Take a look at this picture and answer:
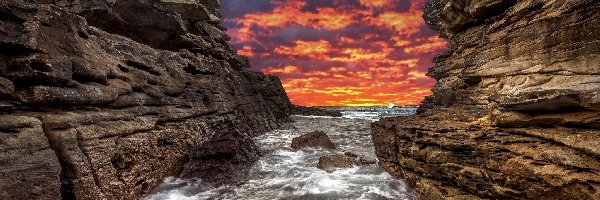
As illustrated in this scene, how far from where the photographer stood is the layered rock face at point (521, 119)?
19.2ft

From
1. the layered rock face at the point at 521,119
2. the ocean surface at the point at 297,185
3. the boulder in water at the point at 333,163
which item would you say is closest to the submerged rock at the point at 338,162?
the boulder in water at the point at 333,163

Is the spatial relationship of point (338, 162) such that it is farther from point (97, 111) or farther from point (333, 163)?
point (97, 111)

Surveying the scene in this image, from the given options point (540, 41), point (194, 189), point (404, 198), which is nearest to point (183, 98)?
point (194, 189)

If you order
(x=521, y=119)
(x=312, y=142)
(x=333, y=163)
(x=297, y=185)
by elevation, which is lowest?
(x=297, y=185)

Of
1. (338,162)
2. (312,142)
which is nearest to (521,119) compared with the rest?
(338,162)

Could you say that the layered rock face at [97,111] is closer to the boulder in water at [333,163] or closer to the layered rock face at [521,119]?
the boulder in water at [333,163]

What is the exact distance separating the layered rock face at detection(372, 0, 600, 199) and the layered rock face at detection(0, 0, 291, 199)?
7.82 metres

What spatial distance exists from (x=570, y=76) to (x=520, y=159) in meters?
2.26

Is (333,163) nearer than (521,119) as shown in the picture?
No

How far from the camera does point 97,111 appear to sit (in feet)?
28.7

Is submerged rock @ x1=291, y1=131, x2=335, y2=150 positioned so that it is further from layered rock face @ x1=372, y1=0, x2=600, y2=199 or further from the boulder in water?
layered rock face @ x1=372, y1=0, x2=600, y2=199

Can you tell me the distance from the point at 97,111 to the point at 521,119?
11477 millimetres

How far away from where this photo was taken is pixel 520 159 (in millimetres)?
6492

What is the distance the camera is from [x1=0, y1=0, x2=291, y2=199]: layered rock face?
21.7 feet
